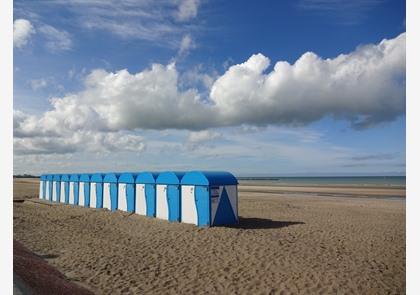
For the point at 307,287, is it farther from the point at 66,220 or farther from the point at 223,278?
the point at 66,220

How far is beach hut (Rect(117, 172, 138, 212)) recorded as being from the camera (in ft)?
60.1

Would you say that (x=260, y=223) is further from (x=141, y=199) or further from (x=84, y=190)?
(x=84, y=190)

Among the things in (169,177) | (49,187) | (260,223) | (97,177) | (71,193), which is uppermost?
(169,177)

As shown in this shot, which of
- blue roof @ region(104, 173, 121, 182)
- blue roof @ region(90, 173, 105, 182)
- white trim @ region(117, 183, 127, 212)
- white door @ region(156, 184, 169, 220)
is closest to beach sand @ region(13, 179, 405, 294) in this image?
white door @ region(156, 184, 169, 220)

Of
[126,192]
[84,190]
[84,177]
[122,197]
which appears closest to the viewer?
[126,192]

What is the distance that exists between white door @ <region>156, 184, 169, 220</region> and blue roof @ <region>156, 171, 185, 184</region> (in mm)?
258

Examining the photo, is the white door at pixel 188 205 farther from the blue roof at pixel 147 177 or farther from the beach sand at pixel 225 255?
the blue roof at pixel 147 177

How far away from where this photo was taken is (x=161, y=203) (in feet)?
52.6

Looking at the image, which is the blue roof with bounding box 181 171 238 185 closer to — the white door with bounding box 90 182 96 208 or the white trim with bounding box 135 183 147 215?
the white trim with bounding box 135 183 147 215

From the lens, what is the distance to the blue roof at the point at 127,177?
18.4 metres

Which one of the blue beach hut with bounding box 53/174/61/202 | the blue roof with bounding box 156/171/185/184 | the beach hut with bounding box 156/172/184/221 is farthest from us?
the blue beach hut with bounding box 53/174/61/202

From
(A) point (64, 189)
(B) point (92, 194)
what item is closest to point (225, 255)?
(B) point (92, 194)

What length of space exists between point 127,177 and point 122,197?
1209 millimetres

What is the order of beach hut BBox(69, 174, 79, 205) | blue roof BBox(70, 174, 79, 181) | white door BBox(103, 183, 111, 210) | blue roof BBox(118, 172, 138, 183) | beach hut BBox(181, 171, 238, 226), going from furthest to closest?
blue roof BBox(70, 174, 79, 181)
beach hut BBox(69, 174, 79, 205)
white door BBox(103, 183, 111, 210)
blue roof BBox(118, 172, 138, 183)
beach hut BBox(181, 171, 238, 226)
